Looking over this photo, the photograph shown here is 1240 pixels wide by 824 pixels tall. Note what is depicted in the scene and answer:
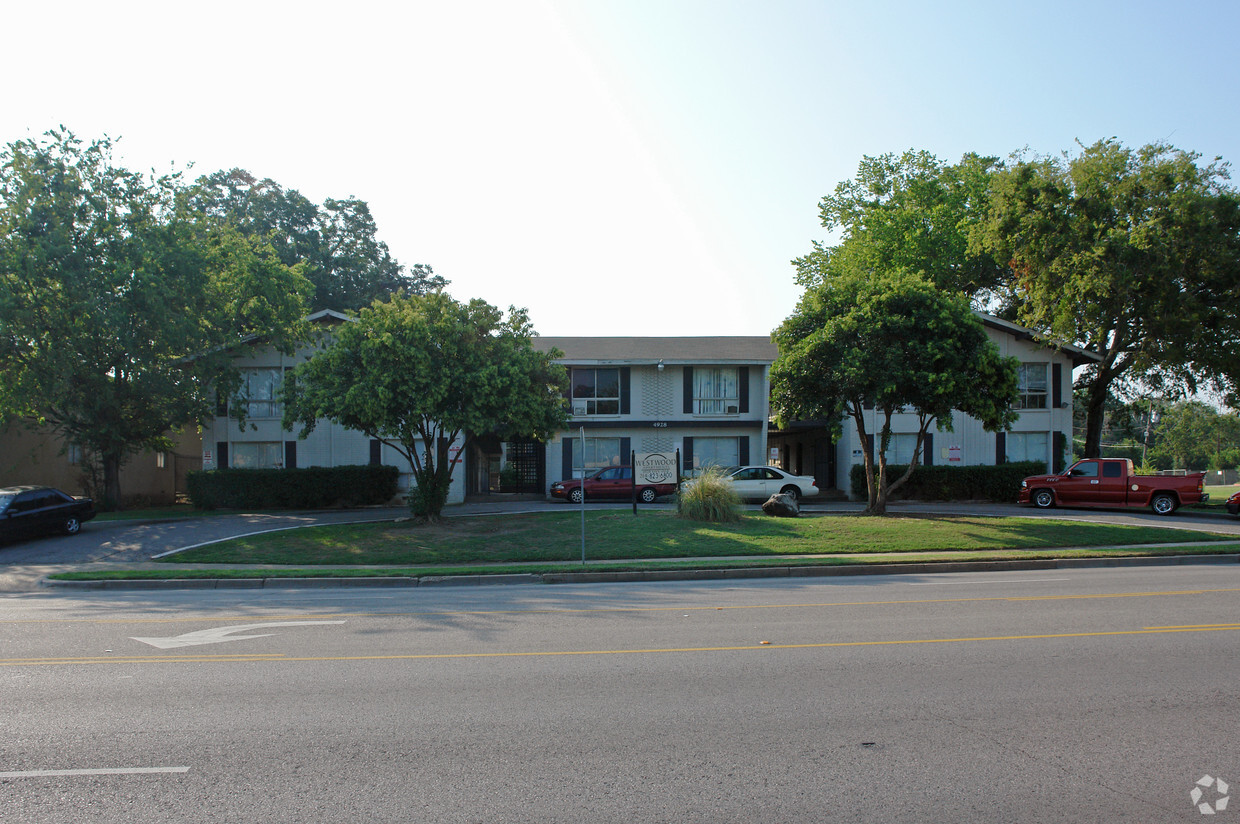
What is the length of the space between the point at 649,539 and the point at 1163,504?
59.3ft

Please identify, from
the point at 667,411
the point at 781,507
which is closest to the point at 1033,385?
the point at 667,411

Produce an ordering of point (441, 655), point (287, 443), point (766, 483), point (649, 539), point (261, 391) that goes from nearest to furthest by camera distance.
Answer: point (441, 655) < point (649, 539) < point (766, 483) < point (287, 443) < point (261, 391)

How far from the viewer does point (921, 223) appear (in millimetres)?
38875

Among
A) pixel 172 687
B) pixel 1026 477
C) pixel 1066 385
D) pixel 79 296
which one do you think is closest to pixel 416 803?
pixel 172 687

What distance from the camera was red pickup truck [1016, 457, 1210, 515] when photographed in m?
24.5

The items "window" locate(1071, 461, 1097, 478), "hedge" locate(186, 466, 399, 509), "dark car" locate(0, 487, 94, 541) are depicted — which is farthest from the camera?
"hedge" locate(186, 466, 399, 509)

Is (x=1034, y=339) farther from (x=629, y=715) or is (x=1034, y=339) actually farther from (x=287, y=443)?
(x=629, y=715)

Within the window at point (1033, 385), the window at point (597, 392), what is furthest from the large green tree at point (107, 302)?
the window at point (1033, 385)

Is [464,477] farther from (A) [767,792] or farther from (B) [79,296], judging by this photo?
(A) [767,792]

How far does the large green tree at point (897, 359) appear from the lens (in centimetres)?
1961

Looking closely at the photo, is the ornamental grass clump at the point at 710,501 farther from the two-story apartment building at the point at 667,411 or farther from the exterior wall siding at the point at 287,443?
the exterior wall siding at the point at 287,443

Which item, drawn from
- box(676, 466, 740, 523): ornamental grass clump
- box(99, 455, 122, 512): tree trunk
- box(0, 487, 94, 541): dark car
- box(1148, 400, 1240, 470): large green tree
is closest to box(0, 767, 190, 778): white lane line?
box(676, 466, 740, 523): ornamental grass clump

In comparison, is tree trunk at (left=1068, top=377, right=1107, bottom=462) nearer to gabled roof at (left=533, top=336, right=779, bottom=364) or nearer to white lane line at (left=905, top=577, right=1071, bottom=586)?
gabled roof at (left=533, top=336, right=779, bottom=364)

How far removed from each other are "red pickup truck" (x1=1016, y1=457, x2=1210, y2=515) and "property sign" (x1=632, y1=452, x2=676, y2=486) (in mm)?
14125
